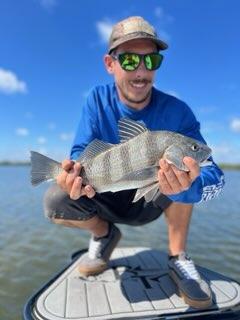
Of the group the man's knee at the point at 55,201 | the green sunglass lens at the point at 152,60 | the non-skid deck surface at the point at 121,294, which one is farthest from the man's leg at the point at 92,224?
the green sunglass lens at the point at 152,60

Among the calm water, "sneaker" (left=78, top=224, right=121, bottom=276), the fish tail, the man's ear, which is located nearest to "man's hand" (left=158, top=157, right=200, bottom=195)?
the fish tail

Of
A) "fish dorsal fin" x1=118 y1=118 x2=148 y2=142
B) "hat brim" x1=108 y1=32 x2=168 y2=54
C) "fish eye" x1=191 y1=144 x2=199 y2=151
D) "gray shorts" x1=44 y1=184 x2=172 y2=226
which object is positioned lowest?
"gray shorts" x1=44 y1=184 x2=172 y2=226

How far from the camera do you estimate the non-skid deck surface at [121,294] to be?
4.12 meters

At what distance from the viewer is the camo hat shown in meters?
4.58

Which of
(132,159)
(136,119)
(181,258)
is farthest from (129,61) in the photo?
(181,258)

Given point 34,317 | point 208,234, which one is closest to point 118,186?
point 34,317

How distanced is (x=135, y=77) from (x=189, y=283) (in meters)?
2.18

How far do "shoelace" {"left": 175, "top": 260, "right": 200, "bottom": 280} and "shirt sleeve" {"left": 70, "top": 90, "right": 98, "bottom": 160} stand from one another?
1.60 metres

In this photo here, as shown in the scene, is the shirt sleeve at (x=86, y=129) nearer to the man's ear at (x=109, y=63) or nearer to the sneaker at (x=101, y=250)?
the man's ear at (x=109, y=63)

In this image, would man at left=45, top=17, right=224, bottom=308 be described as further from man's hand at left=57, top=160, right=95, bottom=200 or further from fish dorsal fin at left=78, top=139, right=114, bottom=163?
fish dorsal fin at left=78, top=139, right=114, bottom=163

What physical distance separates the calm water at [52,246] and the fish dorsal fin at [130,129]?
252 centimetres

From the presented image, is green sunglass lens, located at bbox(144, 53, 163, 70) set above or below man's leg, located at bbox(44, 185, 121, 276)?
above

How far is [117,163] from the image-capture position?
3.79 meters

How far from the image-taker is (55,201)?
4625 mm
